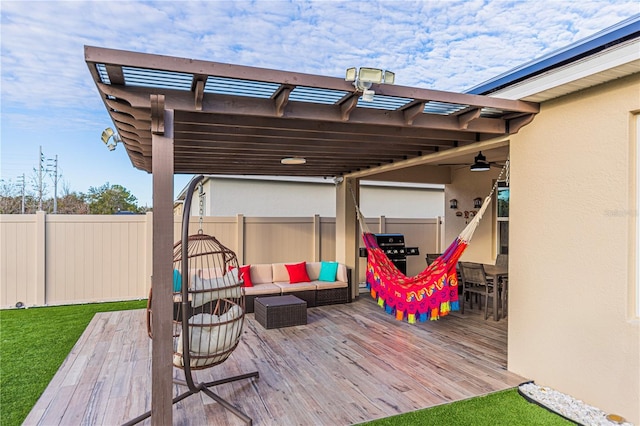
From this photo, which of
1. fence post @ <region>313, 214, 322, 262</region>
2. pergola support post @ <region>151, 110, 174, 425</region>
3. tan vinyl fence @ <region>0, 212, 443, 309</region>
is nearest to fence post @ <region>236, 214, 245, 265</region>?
tan vinyl fence @ <region>0, 212, 443, 309</region>

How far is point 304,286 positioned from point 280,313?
3.98 ft

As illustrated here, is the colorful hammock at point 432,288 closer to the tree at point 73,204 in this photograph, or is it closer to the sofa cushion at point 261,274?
the sofa cushion at point 261,274

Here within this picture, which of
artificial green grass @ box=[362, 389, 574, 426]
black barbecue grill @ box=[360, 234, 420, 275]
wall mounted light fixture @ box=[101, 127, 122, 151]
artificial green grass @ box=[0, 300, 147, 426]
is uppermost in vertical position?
wall mounted light fixture @ box=[101, 127, 122, 151]

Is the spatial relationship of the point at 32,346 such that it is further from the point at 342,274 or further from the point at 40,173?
the point at 40,173

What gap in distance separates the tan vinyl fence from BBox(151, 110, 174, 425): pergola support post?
176 inches

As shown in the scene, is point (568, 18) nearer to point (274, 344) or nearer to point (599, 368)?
point (599, 368)

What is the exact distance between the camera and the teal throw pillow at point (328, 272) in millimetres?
7117

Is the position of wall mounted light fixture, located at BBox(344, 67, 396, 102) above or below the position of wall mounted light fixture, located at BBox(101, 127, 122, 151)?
above

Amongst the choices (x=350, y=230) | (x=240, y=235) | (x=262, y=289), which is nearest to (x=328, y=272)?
(x=350, y=230)

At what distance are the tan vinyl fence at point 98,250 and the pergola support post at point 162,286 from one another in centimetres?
447

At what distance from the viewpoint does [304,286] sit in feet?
21.8

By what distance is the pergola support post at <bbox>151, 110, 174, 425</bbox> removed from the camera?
259 cm

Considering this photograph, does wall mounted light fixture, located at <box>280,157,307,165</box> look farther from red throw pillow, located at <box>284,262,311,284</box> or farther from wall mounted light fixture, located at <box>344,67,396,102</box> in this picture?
wall mounted light fixture, located at <box>344,67,396,102</box>

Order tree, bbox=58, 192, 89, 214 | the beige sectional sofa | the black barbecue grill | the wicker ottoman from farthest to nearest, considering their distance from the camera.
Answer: tree, bbox=58, 192, 89, 214
the black barbecue grill
the beige sectional sofa
the wicker ottoman
